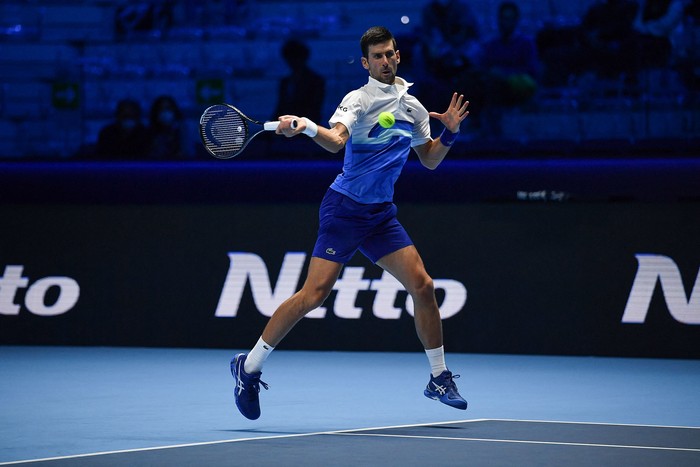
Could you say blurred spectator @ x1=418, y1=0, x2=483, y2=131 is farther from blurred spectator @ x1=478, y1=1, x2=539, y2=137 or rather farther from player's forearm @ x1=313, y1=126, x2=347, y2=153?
player's forearm @ x1=313, y1=126, x2=347, y2=153

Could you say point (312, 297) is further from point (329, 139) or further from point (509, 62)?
point (509, 62)

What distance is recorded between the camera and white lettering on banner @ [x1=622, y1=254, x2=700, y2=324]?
9.65 m

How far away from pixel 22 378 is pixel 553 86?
252 inches

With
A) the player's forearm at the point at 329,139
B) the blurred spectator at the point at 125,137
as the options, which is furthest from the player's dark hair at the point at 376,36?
the blurred spectator at the point at 125,137

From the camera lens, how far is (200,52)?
1488 cm

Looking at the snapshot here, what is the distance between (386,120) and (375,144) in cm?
19

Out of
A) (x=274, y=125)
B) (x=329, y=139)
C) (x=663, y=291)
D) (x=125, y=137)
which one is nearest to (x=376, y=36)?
(x=329, y=139)

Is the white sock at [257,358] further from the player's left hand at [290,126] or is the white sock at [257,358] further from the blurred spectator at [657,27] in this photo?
the blurred spectator at [657,27]

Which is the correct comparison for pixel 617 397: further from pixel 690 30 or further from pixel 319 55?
pixel 319 55

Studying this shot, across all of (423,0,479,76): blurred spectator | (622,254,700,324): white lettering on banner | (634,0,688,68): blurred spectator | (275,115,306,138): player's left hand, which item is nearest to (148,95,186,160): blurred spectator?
(423,0,479,76): blurred spectator

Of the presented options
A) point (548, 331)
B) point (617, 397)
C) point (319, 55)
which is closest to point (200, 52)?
point (319, 55)

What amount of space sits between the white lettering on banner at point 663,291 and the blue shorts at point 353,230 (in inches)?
139

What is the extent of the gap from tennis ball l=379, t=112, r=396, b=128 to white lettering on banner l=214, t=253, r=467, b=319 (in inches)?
145

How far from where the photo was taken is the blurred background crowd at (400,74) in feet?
40.6
